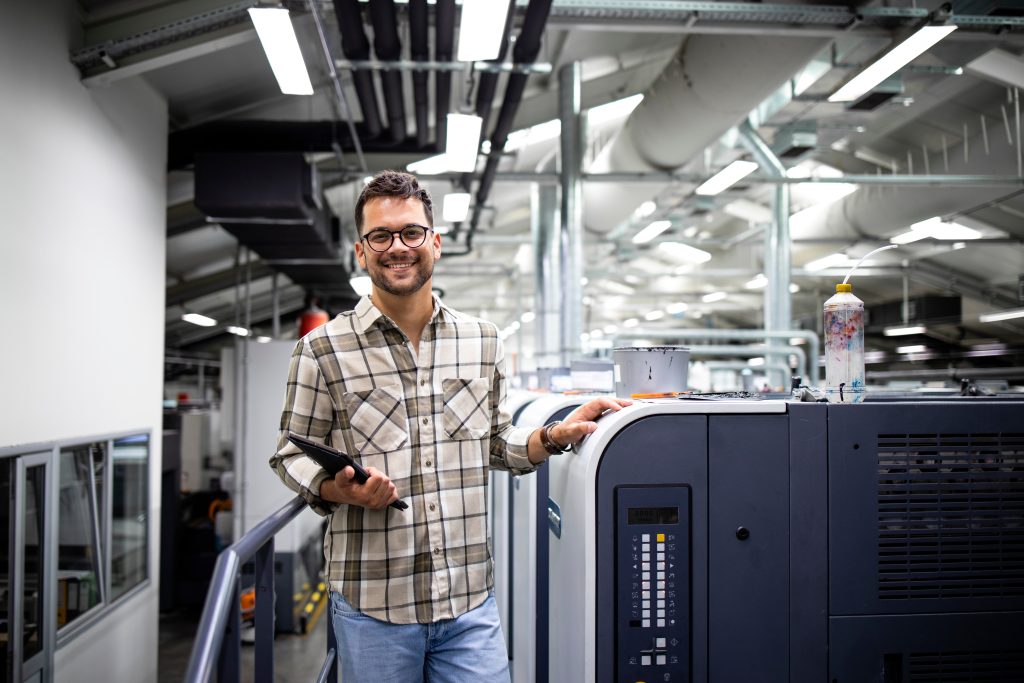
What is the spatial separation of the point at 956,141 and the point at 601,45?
3904mm

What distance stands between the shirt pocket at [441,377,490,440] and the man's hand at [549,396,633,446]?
172 mm

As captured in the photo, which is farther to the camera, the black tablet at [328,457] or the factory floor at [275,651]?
the factory floor at [275,651]

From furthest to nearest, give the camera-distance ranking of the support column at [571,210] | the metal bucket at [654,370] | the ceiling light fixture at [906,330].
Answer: the ceiling light fixture at [906,330] → the support column at [571,210] → the metal bucket at [654,370]

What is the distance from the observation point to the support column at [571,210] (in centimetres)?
566

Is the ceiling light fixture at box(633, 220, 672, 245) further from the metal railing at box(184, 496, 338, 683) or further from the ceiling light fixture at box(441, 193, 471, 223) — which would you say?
the metal railing at box(184, 496, 338, 683)

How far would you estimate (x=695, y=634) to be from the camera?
1752 mm

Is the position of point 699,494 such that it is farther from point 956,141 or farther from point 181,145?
point 956,141

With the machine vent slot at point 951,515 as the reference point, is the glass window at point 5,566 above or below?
below

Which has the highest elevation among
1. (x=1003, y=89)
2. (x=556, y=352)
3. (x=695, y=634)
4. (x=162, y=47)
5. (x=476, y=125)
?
(x=1003, y=89)

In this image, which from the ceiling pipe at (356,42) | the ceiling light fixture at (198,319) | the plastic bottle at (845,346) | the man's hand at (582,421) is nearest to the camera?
the man's hand at (582,421)

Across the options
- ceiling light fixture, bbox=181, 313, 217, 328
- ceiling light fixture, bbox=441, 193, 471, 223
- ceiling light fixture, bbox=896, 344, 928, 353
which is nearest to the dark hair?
ceiling light fixture, bbox=441, 193, 471, 223

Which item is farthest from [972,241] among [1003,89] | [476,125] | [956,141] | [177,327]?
[177,327]

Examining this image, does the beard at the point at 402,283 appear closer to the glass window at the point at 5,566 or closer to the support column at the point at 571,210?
the glass window at the point at 5,566

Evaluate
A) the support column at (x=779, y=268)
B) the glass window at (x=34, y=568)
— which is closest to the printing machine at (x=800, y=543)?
the glass window at (x=34, y=568)
